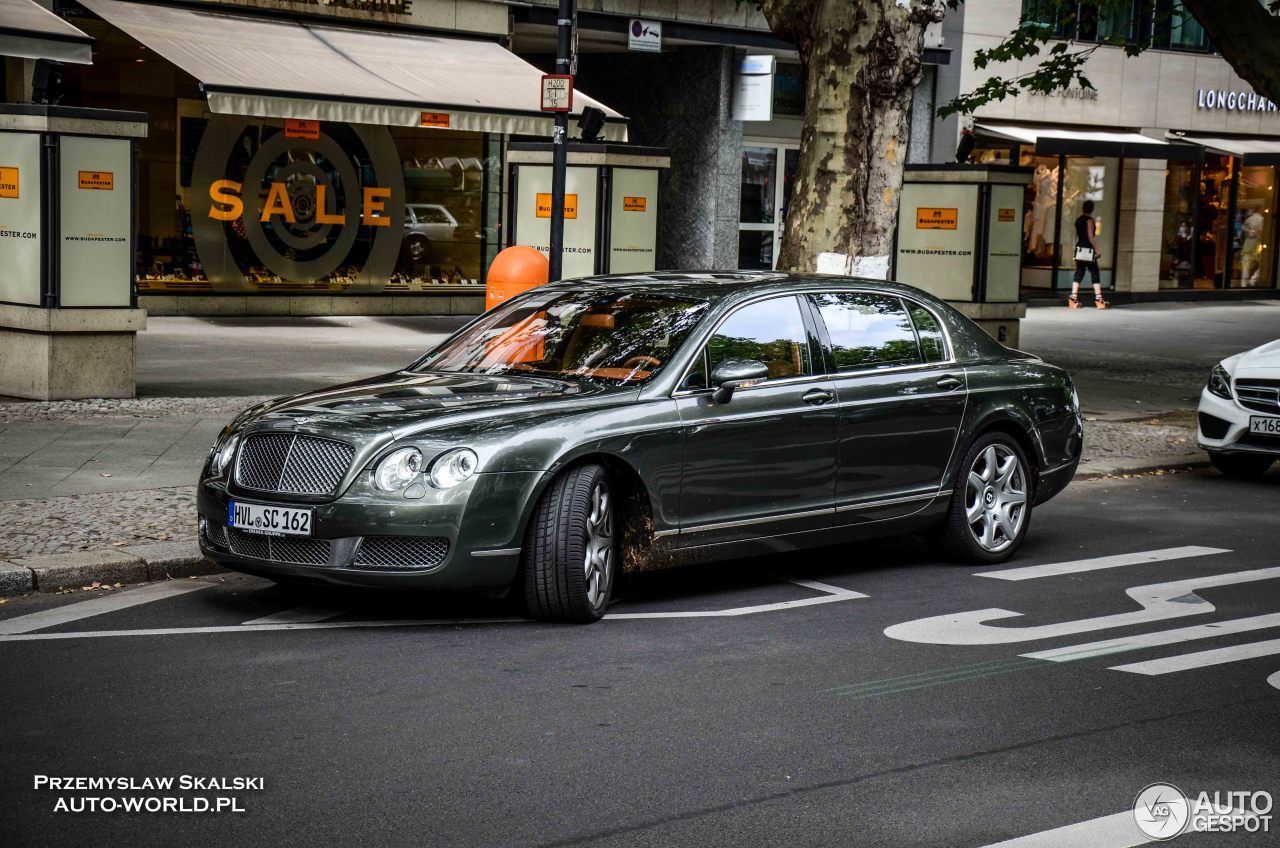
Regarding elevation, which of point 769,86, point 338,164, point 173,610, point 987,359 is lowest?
point 173,610

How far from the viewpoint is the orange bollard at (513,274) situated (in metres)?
13.2

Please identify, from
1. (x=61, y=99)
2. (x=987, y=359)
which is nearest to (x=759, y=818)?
(x=987, y=359)

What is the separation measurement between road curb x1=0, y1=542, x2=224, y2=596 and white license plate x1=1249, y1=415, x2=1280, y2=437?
7397mm

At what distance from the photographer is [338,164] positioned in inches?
877

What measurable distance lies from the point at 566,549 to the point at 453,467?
574mm

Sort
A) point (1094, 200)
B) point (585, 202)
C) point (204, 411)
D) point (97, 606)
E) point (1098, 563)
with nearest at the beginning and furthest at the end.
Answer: point (97, 606)
point (1098, 563)
point (204, 411)
point (585, 202)
point (1094, 200)

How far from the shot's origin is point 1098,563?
8781mm

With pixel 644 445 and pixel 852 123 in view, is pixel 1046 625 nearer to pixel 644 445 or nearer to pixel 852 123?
pixel 644 445

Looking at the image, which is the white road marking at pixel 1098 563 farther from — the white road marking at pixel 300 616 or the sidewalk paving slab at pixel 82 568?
the sidewalk paving slab at pixel 82 568

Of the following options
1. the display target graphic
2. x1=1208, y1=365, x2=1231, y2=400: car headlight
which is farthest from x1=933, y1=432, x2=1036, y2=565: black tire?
the display target graphic

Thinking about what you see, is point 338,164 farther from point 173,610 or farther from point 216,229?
point 173,610

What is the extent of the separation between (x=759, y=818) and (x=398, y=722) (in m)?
1.42

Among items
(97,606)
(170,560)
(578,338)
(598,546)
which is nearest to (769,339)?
(578,338)

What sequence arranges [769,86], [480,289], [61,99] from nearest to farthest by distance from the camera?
[61,99]
[480,289]
[769,86]
